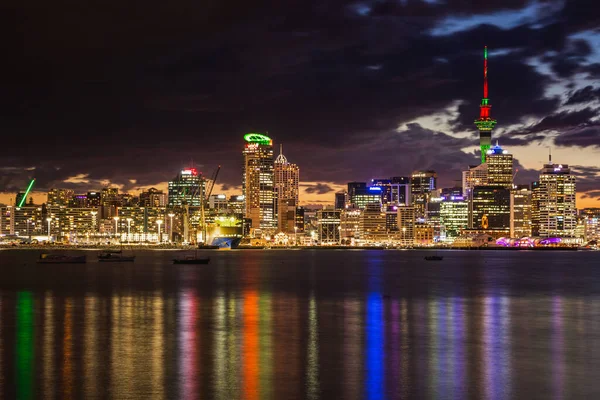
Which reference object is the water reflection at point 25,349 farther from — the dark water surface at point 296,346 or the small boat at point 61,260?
the small boat at point 61,260

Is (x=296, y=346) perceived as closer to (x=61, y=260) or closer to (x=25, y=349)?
(x=25, y=349)

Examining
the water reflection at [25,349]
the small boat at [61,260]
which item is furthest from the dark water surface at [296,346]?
the small boat at [61,260]

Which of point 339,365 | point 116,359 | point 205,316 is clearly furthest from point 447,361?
point 205,316

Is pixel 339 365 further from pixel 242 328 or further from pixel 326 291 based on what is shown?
pixel 326 291

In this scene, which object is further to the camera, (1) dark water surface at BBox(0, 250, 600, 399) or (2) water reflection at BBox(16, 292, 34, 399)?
(1) dark water surface at BBox(0, 250, 600, 399)

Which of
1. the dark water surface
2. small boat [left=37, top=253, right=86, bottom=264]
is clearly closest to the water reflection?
the dark water surface

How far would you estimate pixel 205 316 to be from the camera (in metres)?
47.3

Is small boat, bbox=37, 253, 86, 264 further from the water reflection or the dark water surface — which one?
the water reflection

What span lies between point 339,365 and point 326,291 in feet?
138

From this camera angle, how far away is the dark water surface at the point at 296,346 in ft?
82.6

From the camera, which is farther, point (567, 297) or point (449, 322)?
point (567, 297)

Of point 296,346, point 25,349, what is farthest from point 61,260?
point 296,346

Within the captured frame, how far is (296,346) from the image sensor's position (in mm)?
34250

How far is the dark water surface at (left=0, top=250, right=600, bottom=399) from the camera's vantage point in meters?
25.2
